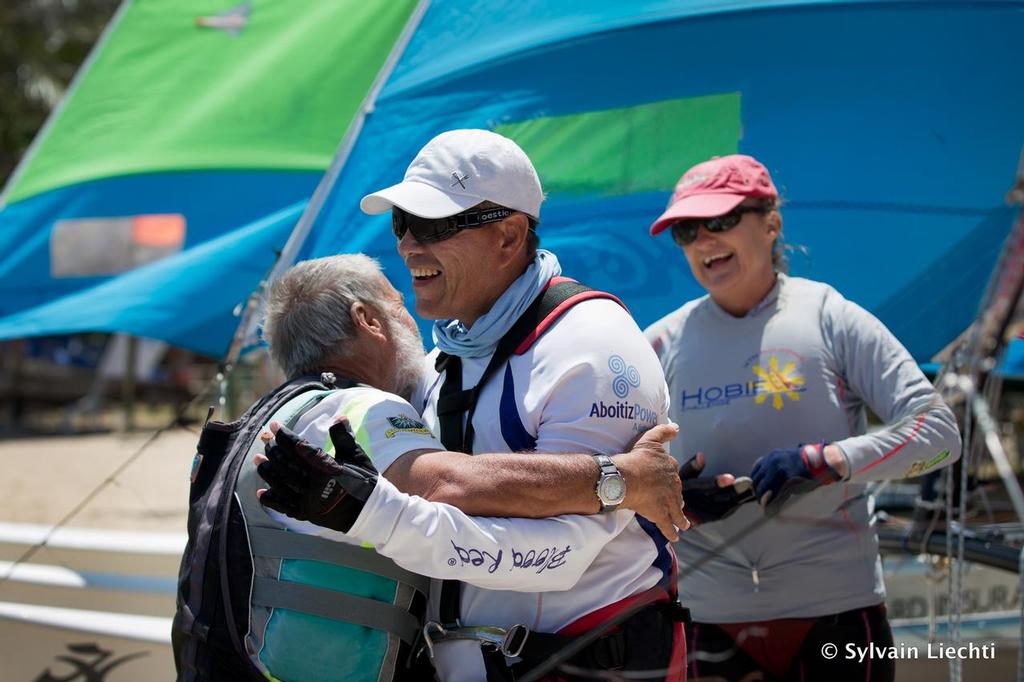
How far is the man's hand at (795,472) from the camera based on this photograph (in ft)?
7.91

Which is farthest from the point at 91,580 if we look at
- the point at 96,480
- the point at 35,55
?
the point at 35,55

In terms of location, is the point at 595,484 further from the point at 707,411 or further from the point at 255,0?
the point at 255,0

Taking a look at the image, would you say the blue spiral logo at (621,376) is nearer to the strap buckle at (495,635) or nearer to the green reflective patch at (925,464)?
the strap buckle at (495,635)

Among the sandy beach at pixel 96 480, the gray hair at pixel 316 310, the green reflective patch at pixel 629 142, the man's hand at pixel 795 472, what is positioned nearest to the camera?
the gray hair at pixel 316 310

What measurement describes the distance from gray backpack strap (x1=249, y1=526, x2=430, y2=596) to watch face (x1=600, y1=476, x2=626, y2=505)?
1.36ft

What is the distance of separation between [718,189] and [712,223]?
9 cm

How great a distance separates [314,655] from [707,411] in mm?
1266

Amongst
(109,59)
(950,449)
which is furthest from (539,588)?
(109,59)

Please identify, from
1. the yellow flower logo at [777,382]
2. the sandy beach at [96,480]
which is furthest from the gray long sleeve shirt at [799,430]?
the sandy beach at [96,480]

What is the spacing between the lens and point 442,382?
2096 mm

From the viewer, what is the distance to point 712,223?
2.74 meters

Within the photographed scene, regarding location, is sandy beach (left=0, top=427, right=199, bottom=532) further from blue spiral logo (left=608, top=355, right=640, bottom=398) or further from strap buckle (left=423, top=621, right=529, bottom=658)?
blue spiral logo (left=608, top=355, right=640, bottom=398)

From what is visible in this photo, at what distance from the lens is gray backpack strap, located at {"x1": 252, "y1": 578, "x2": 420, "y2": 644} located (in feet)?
6.10

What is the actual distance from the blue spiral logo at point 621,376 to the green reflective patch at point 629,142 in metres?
1.82
